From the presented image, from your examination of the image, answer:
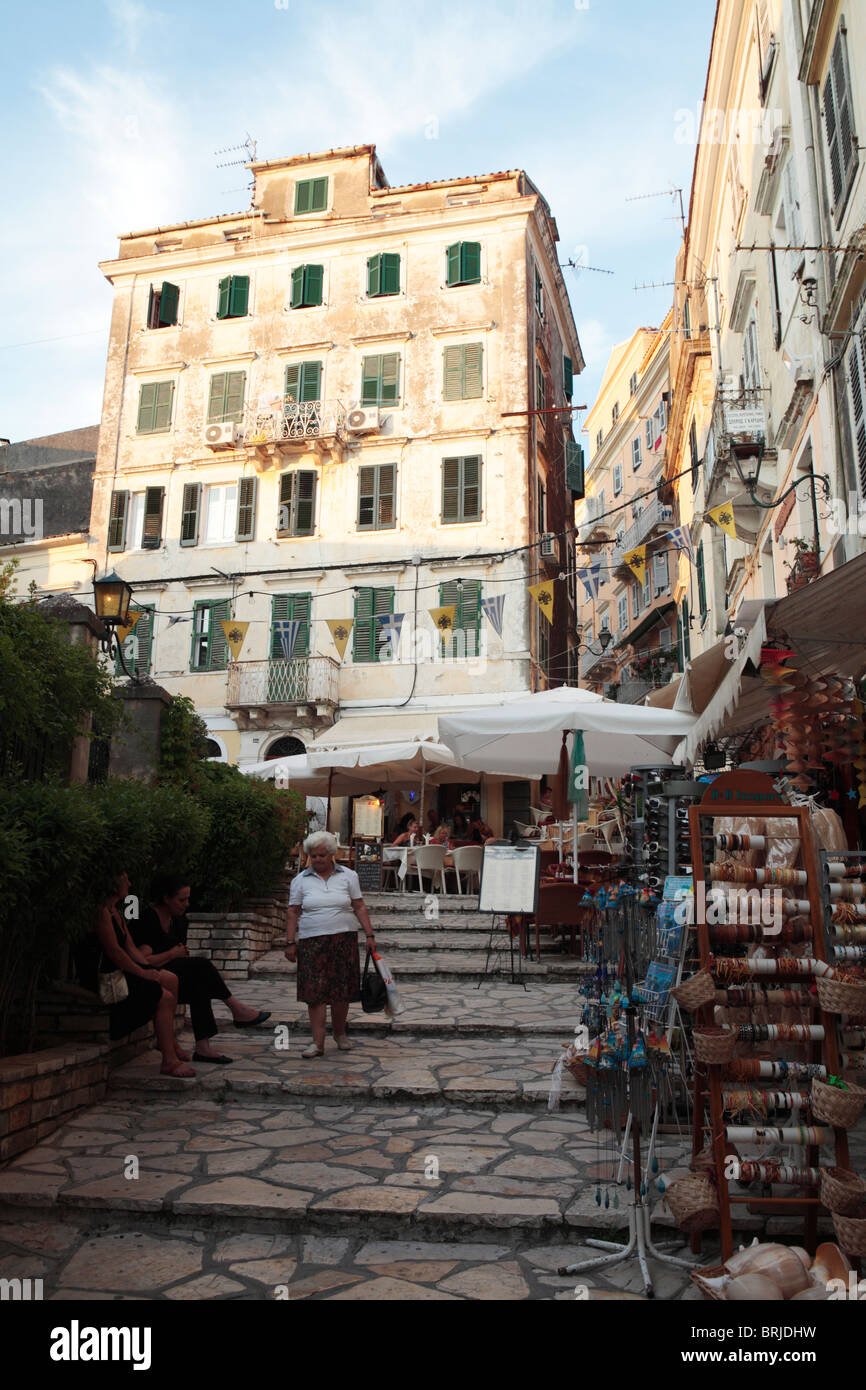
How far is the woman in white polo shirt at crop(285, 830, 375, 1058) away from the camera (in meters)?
6.77

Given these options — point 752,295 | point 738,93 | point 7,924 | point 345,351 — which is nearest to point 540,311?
point 345,351

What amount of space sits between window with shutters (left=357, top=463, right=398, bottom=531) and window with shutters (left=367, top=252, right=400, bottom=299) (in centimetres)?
490

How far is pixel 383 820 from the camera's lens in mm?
24016

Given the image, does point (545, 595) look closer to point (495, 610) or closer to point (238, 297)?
point (495, 610)

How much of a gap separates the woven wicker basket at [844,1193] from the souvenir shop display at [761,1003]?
0.08 meters

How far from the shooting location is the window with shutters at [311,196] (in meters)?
27.9

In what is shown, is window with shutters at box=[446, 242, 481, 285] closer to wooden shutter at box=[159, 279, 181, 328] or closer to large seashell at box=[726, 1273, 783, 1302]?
Answer: wooden shutter at box=[159, 279, 181, 328]

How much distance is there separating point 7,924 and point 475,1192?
2759 mm

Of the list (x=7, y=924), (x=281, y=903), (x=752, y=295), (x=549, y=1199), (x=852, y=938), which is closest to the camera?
(x=852, y=938)

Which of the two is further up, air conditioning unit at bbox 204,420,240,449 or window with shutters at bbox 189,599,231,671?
air conditioning unit at bbox 204,420,240,449

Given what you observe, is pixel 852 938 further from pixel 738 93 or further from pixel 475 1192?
pixel 738 93

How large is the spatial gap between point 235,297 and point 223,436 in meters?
4.28

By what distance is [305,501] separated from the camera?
2592cm

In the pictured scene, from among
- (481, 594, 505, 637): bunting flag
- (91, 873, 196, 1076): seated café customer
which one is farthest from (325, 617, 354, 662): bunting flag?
(91, 873, 196, 1076): seated café customer
